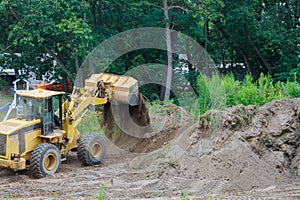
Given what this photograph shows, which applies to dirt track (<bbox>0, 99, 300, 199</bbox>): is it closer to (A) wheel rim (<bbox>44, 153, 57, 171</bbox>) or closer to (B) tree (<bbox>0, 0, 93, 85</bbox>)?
(A) wheel rim (<bbox>44, 153, 57, 171</bbox>)

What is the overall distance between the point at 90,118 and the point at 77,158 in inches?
80.6

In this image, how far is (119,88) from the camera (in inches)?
508

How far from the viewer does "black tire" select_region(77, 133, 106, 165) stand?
11859mm

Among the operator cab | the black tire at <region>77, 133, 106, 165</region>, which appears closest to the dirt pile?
the black tire at <region>77, 133, 106, 165</region>

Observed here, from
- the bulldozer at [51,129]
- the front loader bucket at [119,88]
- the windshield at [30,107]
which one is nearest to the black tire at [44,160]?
the bulldozer at [51,129]

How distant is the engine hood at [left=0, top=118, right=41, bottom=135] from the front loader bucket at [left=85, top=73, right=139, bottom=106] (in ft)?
6.99

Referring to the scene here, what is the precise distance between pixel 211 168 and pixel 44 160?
3599 mm

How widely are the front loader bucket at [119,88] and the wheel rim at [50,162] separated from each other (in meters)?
2.27

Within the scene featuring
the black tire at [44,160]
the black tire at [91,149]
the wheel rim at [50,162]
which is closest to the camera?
the black tire at [44,160]

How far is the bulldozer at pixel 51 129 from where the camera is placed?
10.6 meters

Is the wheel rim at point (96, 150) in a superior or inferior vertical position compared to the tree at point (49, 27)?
inferior

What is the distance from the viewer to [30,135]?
10914 millimetres

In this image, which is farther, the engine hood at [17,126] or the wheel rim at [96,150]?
the wheel rim at [96,150]

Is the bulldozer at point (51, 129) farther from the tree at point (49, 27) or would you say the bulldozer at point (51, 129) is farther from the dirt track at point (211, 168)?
the tree at point (49, 27)
